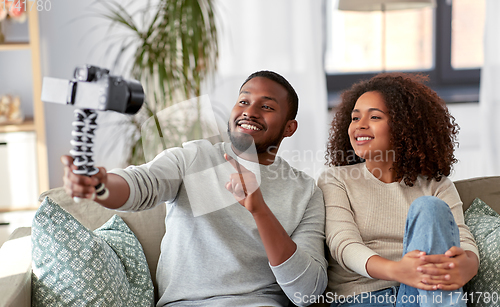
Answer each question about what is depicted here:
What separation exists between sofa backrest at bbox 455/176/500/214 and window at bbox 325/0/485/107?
184cm

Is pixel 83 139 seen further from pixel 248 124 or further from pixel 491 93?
pixel 491 93

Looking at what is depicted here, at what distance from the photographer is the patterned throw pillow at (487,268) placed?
4.22 feet

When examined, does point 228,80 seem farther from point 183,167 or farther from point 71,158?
point 71,158

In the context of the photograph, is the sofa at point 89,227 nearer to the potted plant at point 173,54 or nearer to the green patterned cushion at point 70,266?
the green patterned cushion at point 70,266

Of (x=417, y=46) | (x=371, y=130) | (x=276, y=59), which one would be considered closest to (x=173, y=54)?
(x=276, y=59)

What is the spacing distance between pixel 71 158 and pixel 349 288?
0.87 m

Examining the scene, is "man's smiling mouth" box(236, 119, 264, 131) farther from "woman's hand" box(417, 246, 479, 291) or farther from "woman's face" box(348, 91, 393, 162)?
"woman's hand" box(417, 246, 479, 291)

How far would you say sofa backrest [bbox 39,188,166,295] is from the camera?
1439 mm

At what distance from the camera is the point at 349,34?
348 cm

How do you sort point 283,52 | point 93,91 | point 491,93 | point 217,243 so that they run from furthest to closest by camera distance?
point 491,93 < point 283,52 < point 217,243 < point 93,91

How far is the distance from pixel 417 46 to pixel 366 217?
8.46ft

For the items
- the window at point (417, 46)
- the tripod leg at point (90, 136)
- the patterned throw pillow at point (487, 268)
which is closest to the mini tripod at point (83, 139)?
the tripod leg at point (90, 136)

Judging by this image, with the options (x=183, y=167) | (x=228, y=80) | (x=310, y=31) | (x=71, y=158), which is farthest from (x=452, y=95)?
(x=71, y=158)

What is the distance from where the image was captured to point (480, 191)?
1602 mm
